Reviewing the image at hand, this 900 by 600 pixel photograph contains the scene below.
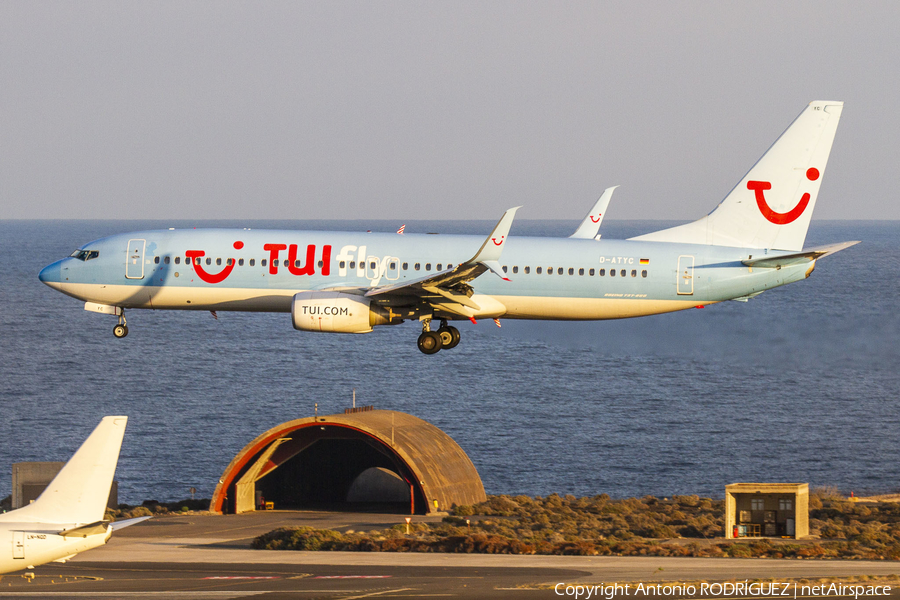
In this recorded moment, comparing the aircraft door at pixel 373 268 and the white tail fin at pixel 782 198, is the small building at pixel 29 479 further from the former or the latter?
the white tail fin at pixel 782 198

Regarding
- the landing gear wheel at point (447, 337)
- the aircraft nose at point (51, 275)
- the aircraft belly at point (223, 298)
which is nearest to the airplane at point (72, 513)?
the aircraft belly at point (223, 298)

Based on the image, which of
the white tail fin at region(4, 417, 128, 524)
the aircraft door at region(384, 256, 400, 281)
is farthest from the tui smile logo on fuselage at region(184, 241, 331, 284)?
the white tail fin at region(4, 417, 128, 524)

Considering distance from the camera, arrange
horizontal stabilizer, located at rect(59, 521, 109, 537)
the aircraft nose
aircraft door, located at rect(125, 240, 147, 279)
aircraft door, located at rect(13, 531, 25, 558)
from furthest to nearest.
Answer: the aircraft nose, aircraft door, located at rect(125, 240, 147, 279), aircraft door, located at rect(13, 531, 25, 558), horizontal stabilizer, located at rect(59, 521, 109, 537)

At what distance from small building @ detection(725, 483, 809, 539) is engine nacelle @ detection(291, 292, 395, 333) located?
2665 cm

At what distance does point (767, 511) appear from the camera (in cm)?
6712

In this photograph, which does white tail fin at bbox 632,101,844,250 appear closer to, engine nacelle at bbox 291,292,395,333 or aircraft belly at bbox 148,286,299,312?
engine nacelle at bbox 291,292,395,333

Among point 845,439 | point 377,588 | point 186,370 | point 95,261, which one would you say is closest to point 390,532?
point 377,588

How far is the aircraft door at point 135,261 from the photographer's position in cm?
5484

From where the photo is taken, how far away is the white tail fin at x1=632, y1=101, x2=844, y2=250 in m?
54.4

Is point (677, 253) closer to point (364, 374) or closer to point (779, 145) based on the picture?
point (779, 145)

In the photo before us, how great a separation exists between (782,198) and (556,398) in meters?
97.2

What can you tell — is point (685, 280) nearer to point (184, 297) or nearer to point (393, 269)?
point (393, 269)

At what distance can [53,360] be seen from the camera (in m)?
176

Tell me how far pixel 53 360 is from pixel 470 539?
430 feet
